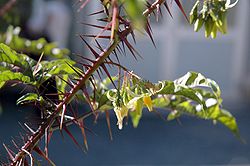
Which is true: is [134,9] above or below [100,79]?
above

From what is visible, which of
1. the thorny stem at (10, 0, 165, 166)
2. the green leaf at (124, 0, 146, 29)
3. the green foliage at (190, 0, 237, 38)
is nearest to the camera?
the green leaf at (124, 0, 146, 29)

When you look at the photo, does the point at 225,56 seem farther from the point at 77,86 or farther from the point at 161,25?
the point at 77,86

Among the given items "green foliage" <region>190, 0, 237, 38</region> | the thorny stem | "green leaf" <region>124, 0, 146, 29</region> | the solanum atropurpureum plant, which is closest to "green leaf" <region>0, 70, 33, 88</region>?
the solanum atropurpureum plant

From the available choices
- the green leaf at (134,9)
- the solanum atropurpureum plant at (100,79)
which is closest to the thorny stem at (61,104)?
the solanum atropurpureum plant at (100,79)

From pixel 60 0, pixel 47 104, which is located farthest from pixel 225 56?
pixel 47 104

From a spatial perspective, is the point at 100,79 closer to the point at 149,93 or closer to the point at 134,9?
the point at 149,93

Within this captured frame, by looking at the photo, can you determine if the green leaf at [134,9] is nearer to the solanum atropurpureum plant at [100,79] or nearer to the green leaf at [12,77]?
the solanum atropurpureum plant at [100,79]

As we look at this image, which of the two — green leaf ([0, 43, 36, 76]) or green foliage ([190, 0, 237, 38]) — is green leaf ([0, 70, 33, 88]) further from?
green foliage ([190, 0, 237, 38])

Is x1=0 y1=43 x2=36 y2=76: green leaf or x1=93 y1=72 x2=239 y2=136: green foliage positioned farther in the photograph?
x1=0 y1=43 x2=36 y2=76: green leaf

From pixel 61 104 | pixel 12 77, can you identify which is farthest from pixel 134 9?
pixel 12 77

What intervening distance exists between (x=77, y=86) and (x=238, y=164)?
5903 millimetres

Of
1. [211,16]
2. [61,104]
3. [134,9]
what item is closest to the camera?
[134,9]

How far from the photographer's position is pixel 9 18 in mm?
2012

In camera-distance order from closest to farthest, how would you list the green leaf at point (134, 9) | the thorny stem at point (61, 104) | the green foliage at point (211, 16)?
the green leaf at point (134, 9)
the thorny stem at point (61, 104)
the green foliage at point (211, 16)
